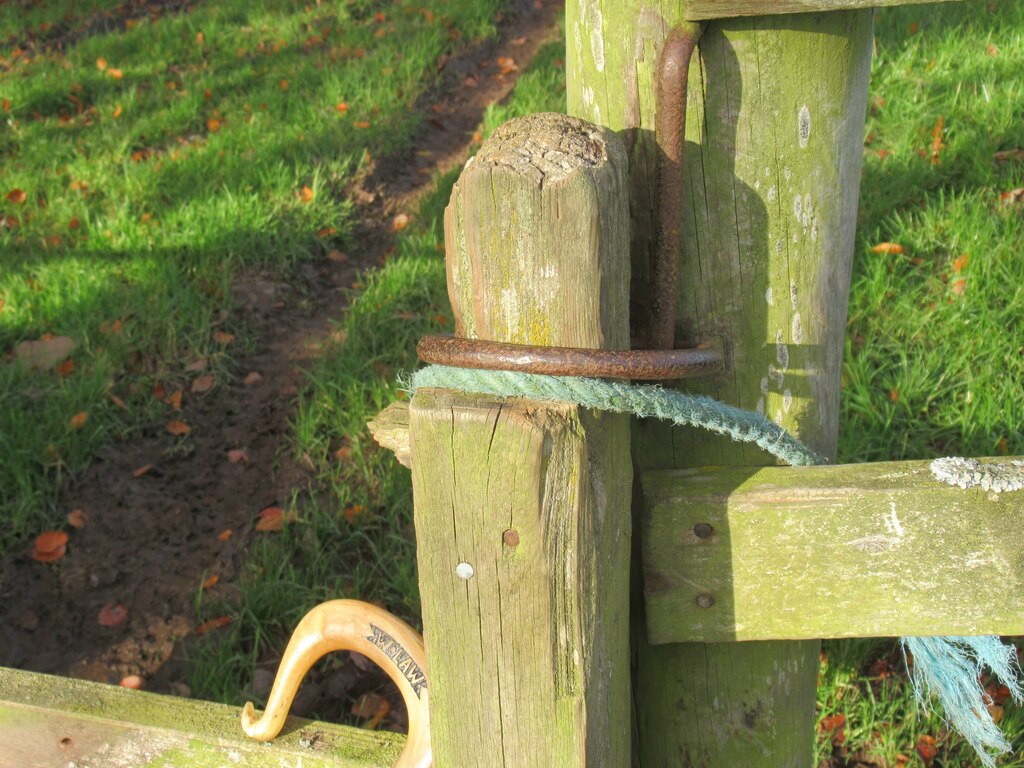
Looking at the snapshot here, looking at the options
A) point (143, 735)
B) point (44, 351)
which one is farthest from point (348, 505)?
point (143, 735)

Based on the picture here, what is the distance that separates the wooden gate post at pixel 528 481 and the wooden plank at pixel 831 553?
143 mm

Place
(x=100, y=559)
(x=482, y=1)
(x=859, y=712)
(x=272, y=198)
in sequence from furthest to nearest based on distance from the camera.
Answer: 1. (x=482, y=1)
2. (x=272, y=198)
3. (x=100, y=559)
4. (x=859, y=712)

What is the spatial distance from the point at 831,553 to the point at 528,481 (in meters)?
0.43

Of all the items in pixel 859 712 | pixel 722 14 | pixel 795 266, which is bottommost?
pixel 859 712

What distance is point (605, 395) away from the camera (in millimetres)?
965

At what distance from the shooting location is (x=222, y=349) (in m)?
3.67

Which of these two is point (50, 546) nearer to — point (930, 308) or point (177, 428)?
point (177, 428)

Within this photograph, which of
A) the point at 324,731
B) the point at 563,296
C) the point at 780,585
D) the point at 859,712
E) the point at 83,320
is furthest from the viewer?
the point at 83,320

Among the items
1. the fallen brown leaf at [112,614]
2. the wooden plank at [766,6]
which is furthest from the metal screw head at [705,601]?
the fallen brown leaf at [112,614]

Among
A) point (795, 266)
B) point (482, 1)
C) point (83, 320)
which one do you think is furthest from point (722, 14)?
point (482, 1)

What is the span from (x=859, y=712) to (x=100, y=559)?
2.28m

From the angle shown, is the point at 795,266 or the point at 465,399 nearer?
the point at 465,399

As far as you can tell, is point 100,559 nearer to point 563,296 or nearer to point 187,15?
point 563,296

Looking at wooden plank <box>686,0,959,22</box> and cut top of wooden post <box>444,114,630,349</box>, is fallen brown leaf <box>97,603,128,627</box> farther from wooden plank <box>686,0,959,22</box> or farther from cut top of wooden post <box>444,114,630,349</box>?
wooden plank <box>686,0,959,22</box>
